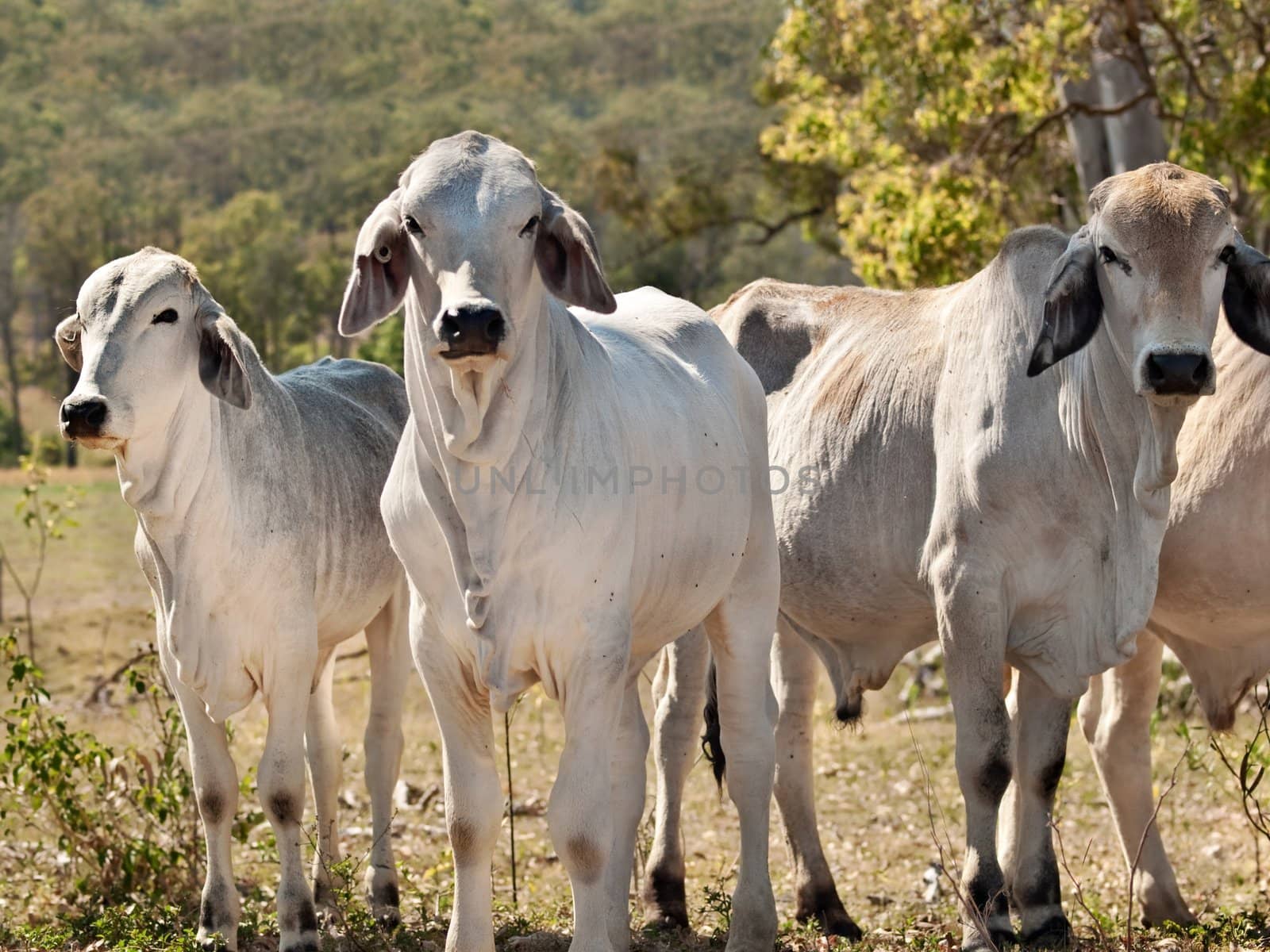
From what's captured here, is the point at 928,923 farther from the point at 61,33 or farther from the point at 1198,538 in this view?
the point at 61,33

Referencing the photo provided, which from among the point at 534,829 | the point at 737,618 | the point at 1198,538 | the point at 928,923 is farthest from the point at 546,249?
the point at 534,829

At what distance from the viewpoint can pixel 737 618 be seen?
5.35 meters

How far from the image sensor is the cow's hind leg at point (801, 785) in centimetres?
626

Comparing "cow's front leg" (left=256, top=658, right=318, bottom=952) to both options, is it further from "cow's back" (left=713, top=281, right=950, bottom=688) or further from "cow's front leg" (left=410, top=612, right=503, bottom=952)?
"cow's back" (left=713, top=281, right=950, bottom=688)

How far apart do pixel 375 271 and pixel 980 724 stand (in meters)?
2.43

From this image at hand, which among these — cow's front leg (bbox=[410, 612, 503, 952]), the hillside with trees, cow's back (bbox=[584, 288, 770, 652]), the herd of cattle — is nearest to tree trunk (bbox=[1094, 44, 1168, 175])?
the hillside with trees

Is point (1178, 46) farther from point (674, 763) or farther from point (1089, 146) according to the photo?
point (674, 763)

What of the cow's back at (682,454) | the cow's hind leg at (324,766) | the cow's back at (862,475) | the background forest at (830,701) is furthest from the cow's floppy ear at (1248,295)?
the cow's hind leg at (324,766)

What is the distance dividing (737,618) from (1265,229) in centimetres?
1196

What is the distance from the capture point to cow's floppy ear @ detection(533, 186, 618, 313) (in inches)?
168

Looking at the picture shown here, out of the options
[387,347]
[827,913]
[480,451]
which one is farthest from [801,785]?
[387,347]

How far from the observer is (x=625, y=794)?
5.11 meters

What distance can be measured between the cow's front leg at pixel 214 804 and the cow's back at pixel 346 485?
49 cm

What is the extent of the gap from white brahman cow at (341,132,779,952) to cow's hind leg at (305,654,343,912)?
5.22ft
